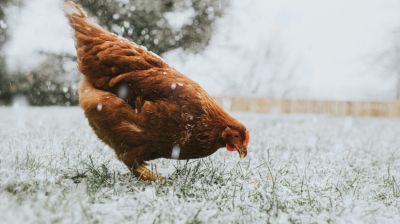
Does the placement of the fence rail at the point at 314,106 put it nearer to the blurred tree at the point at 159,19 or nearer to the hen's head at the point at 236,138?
the blurred tree at the point at 159,19

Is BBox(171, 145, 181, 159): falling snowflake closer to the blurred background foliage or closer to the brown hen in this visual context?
the brown hen

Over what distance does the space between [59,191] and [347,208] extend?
1.90 metres

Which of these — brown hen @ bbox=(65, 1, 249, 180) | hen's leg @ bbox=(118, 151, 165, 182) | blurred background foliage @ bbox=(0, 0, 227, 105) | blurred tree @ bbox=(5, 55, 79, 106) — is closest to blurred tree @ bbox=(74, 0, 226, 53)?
blurred background foliage @ bbox=(0, 0, 227, 105)

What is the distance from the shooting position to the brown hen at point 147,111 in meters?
3.20

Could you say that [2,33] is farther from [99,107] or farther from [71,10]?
[99,107]

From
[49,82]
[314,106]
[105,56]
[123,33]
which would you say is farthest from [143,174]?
[314,106]

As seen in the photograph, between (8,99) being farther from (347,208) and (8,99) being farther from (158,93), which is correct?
(347,208)

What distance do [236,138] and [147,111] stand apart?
72 cm

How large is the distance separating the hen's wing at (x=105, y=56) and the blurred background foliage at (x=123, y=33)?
972 cm

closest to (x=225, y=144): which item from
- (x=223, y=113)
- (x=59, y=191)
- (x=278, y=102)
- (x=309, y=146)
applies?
(x=223, y=113)

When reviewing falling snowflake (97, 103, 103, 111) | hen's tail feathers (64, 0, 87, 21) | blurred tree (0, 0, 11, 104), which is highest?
blurred tree (0, 0, 11, 104)

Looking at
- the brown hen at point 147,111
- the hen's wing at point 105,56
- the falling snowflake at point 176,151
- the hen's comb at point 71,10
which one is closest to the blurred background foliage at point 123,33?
the hen's comb at point 71,10

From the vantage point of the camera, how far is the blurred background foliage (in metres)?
13.9

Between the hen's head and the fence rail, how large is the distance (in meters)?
19.8
